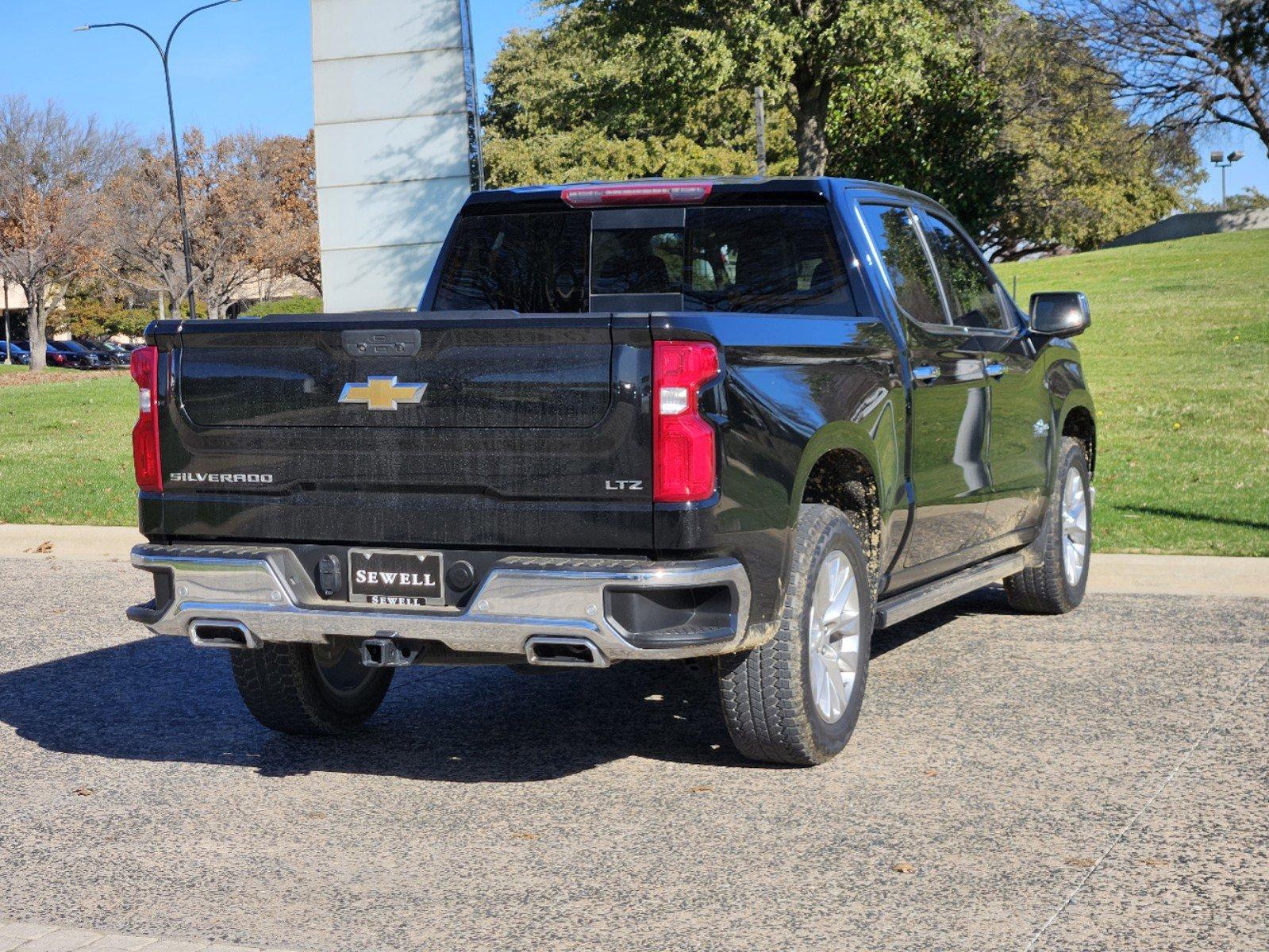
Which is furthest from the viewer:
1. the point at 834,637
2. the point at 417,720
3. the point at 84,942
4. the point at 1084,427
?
the point at 1084,427

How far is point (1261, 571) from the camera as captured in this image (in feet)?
29.7

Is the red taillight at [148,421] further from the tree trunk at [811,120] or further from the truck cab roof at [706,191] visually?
the tree trunk at [811,120]

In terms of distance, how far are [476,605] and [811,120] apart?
74.9 ft

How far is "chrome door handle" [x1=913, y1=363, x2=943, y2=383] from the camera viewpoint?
612cm

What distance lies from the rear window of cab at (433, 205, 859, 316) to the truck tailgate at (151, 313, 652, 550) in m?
1.38

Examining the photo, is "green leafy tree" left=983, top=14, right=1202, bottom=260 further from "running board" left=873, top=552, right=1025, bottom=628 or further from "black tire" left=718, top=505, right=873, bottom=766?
"black tire" left=718, top=505, right=873, bottom=766

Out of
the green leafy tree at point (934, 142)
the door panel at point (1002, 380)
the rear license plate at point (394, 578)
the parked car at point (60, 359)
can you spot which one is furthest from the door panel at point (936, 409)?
the parked car at point (60, 359)

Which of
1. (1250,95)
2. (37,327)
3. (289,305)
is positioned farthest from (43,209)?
(1250,95)

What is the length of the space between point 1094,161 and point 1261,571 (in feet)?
191

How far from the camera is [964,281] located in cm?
718

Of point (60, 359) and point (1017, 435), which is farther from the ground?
point (1017, 435)

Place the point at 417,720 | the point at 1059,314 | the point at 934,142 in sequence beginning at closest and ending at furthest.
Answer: the point at 417,720
the point at 1059,314
the point at 934,142

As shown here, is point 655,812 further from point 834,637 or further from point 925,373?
point 925,373

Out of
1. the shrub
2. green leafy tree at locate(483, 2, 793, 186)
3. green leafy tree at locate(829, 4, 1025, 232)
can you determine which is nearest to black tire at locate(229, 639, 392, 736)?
green leafy tree at locate(483, 2, 793, 186)
